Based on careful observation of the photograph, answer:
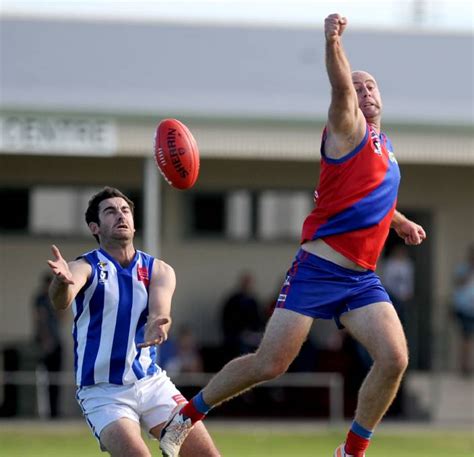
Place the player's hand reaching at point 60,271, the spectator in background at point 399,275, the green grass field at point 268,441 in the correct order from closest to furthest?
the player's hand reaching at point 60,271 → the green grass field at point 268,441 → the spectator in background at point 399,275

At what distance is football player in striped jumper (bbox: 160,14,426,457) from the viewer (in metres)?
7.92

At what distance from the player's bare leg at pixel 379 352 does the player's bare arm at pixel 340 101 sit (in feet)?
2.99

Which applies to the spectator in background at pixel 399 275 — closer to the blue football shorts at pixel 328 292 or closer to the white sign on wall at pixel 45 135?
the white sign on wall at pixel 45 135

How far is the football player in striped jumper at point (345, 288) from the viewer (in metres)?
7.92

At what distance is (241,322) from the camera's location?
1817cm

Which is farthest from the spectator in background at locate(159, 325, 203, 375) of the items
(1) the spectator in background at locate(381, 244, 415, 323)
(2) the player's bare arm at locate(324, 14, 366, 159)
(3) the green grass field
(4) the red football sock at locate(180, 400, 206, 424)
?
(2) the player's bare arm at locate(324, 14, 366, 159)

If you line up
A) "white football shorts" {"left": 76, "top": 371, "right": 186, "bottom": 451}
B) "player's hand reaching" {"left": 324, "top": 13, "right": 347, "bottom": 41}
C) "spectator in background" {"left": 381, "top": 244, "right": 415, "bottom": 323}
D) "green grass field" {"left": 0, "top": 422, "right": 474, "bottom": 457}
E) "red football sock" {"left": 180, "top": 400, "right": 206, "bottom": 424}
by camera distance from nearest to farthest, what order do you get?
"player's hand reaching" {"left": 324, "top": 13, "right": 347, "bottom": 41}, "white football shorts" {"left": 76, "top": 371, "right": 186, "bottom": 451}, "red football sock" {"left": 180, "top": 400, "right": 206, "bottom": 424}, "green grass field" {"left": 0, "top": 422, "right": 474, "bottom": 457}, "spectator in background" {"left": 381, "top": 244, "right": 415, "bottom": 323}

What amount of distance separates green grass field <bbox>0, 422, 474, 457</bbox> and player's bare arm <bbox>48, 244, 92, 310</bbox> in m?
6.11

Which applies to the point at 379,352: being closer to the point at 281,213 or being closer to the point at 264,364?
the point at 264,364

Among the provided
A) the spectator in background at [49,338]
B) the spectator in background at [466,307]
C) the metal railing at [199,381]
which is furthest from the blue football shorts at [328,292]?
the spectator in background at [466,307]

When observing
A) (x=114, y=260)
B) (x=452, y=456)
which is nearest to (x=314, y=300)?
(x=114, y=260)

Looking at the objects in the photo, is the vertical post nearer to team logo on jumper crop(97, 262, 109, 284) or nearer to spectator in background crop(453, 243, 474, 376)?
spectator in background crop(453, 243, 474, 376)

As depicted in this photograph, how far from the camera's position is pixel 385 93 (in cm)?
2073

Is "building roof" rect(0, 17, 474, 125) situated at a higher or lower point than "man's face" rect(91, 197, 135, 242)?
higher
